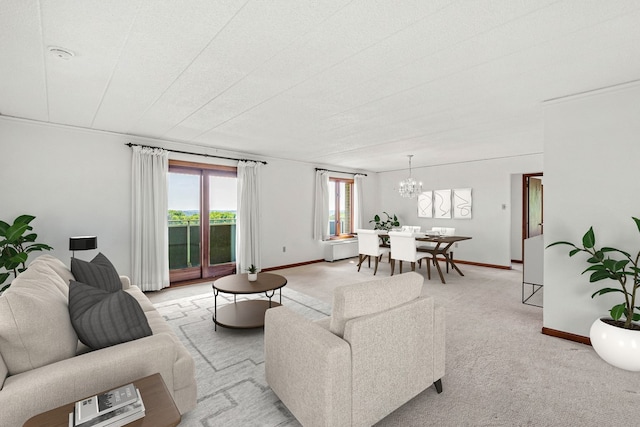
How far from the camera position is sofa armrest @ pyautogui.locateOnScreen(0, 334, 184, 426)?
1227 mm

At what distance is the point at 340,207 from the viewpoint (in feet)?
26.2

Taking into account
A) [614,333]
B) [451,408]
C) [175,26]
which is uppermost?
[175,26]

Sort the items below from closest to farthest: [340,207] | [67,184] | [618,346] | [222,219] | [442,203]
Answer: [618,346] < [67,184] < [222,219] < [442,203] < [340,207]

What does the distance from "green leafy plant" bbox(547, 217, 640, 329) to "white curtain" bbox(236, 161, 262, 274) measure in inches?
183

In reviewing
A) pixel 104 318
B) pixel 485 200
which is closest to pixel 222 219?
pixel 104 318

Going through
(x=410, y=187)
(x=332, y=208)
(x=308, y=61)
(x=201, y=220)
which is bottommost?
(x=201, y=220)

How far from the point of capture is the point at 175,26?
5.77ft

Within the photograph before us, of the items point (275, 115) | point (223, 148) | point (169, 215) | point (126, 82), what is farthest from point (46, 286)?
point (223, 148)

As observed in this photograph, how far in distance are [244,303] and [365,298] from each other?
242 cm

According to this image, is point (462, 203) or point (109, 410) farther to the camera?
point (462, 203)

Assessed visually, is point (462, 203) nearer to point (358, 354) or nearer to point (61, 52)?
point (358, 354)

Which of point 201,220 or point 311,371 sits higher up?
point 201,220

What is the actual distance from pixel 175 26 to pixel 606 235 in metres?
3.99

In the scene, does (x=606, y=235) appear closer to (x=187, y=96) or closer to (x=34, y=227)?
(x=187, y=96)
